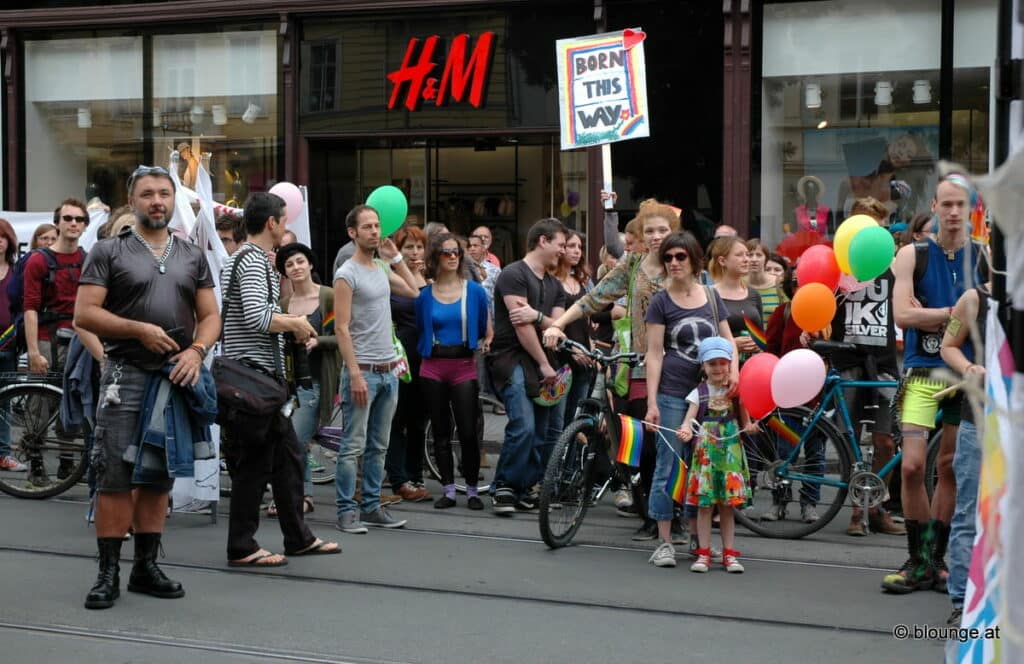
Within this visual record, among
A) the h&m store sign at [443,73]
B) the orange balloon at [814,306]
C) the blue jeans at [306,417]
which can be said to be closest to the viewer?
the orange balloon at [814,306]

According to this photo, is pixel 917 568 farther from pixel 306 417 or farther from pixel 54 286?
pixel 54 286

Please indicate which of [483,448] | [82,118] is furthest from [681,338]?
[82,118]

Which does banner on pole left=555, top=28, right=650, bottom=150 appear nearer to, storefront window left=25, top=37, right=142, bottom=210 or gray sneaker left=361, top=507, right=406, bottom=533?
gray sneaker left=361, top=507, right=406, bottom=533

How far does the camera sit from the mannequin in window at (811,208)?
14.8 metres

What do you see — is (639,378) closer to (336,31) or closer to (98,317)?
(98,317)

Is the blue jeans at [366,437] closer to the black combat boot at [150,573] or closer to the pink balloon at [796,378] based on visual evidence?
the black combat boot at [150,573]

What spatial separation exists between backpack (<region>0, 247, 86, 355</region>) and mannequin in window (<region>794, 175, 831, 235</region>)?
794 centimetres

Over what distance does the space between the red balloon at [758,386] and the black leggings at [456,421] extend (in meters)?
2.27

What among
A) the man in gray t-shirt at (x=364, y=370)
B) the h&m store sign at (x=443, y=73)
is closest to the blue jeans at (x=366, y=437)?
the man in gray t-shirt at (x=364, y=370)

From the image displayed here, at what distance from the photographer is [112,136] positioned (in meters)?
17.6

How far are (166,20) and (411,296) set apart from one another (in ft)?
30.0

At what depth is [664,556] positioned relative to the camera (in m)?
7.41

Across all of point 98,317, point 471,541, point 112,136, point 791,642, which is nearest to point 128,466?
point 98,317

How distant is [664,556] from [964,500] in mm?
2234
